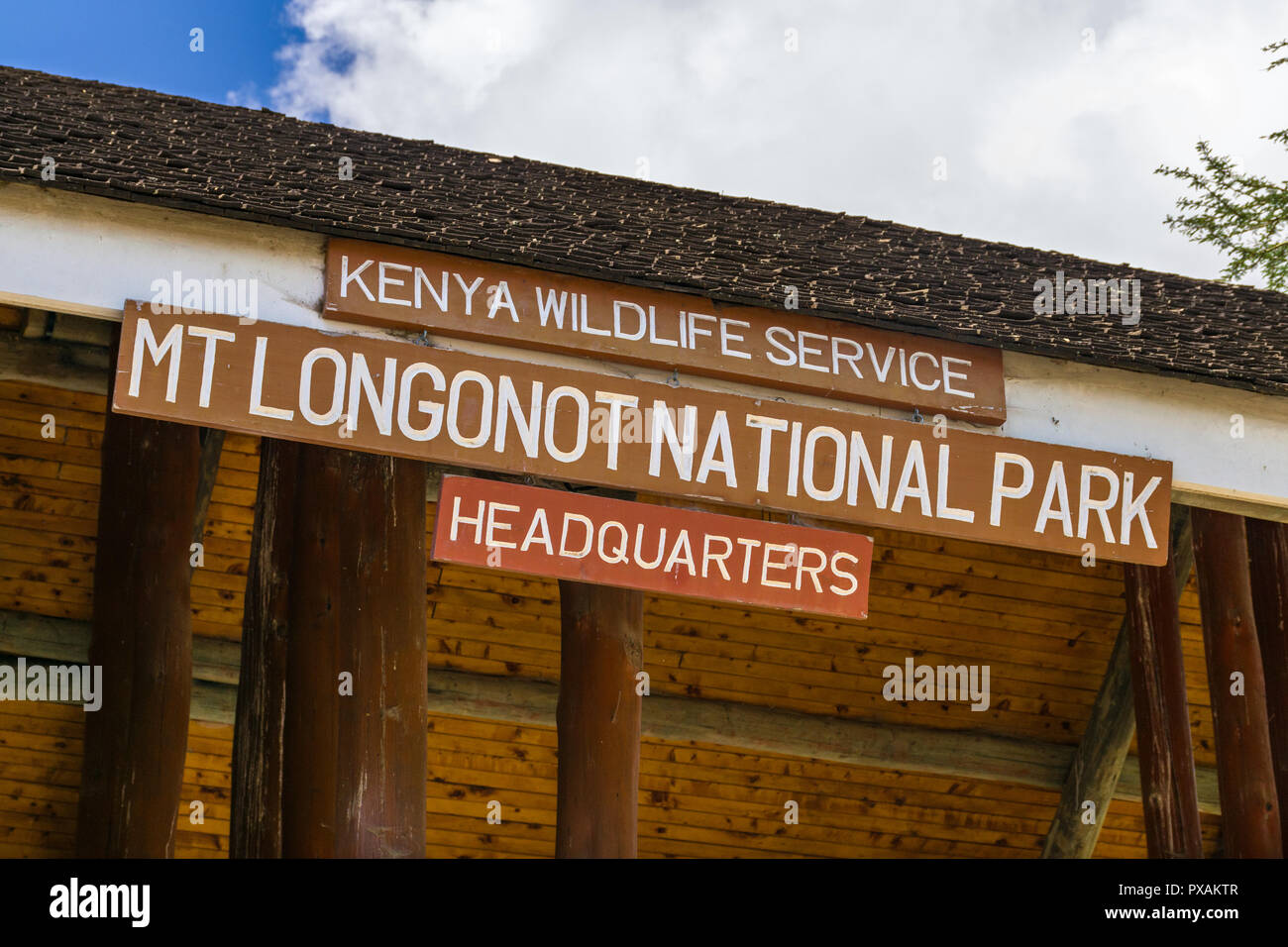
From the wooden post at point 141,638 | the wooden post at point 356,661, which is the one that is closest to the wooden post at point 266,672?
the wooden post at point 356,661

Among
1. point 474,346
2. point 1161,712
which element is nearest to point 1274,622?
point 1161,712

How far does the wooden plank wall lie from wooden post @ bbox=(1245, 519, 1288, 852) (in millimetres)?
2108

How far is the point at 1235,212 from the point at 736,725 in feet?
32.2

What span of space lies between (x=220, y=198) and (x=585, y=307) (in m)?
1.37

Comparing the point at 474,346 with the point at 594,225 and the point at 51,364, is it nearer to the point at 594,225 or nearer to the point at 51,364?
the point at 594,225

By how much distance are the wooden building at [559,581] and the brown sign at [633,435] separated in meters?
0.04

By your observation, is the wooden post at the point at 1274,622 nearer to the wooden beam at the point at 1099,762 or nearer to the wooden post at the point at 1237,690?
the wooden post at the point at 1237,690

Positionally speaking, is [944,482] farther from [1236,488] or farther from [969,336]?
[1236,488]

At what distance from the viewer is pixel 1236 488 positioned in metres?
6.20

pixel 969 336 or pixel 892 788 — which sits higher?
pixel 969 336

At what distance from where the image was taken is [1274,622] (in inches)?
320

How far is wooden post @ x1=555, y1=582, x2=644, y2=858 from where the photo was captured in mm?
6492
